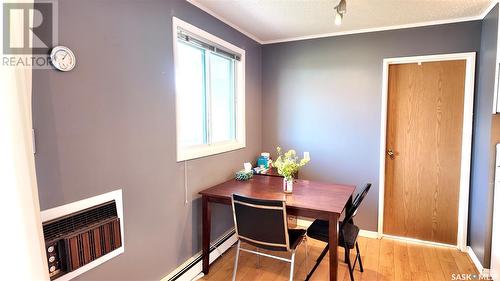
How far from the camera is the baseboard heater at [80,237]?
145 centimetres

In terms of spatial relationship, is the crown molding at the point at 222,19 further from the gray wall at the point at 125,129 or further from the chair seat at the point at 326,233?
the chair seat at the point at 326,233

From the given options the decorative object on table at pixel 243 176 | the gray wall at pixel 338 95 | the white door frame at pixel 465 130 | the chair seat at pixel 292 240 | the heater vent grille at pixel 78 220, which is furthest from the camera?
the gray wall at pixel 338 95

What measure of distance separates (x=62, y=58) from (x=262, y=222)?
162 centimetres

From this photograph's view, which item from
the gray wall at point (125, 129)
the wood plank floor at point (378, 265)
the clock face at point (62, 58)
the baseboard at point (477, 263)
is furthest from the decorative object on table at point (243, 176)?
the baseboard at point (477, 263)

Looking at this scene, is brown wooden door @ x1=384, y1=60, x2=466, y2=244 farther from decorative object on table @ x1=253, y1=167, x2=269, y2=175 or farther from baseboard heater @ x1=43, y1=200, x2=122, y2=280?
baseboard heater @ x1=43, y1=200, x2=122, y2=280

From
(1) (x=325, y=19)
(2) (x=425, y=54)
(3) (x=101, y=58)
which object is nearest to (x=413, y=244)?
(2) (x=425, y=54)

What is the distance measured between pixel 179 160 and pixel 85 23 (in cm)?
120

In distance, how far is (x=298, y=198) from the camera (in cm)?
234

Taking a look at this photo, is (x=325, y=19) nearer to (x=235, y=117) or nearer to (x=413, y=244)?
(x=235, y=117)

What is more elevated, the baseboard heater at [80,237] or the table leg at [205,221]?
the baseboard heater at [80,237]

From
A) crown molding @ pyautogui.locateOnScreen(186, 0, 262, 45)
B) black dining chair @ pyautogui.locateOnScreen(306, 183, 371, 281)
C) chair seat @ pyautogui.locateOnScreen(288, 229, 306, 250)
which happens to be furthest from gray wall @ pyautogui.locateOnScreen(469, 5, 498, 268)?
crown molding @ pyautogui.locateOnScreen(186, 0, 262, 45)

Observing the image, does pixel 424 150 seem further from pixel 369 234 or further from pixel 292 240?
pixel 292 240

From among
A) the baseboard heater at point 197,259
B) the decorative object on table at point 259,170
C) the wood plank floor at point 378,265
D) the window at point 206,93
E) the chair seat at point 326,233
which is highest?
the window at point 206,93

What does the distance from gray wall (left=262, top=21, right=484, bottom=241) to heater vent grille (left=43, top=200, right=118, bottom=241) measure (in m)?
2.48
